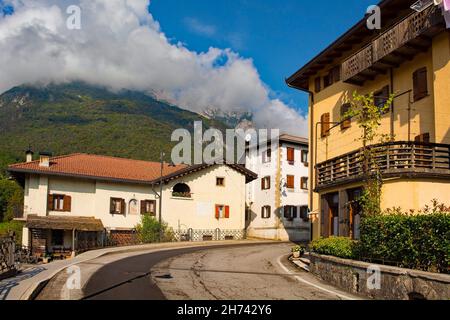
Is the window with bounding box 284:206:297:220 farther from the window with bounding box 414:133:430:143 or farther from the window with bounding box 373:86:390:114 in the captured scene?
the window with bounding box 414:133:430:143

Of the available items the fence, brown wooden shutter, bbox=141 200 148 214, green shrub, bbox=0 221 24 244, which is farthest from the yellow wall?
green shrub, bbox=0 221 24 244

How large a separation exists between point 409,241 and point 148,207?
31.4 meters

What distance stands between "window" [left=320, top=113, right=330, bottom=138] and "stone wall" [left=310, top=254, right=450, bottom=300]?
42.2ft

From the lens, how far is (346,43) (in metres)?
27.1

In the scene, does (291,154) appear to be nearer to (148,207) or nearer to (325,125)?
(148,207)

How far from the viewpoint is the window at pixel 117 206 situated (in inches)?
1619

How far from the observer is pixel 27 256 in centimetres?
3291

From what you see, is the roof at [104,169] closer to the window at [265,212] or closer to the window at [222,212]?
the window at [265,212]

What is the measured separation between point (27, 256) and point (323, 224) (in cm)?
1987

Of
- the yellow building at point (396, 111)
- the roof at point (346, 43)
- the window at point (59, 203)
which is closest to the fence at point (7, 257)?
the yellow building at point (396, 111)

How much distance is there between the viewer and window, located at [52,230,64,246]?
38406mm

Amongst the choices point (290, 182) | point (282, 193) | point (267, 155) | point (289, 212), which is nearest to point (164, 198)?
point (282, 193)
